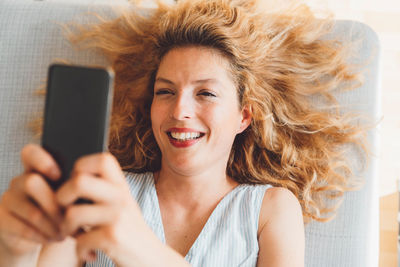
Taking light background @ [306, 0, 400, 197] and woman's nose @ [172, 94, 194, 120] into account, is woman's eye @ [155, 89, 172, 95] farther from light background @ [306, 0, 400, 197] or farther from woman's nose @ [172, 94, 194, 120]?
light background @ [306, 0, 400, 197]

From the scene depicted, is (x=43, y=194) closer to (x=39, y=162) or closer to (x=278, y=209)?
(x=39, y=162)

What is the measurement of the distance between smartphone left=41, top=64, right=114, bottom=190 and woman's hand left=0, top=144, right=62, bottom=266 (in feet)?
0.08

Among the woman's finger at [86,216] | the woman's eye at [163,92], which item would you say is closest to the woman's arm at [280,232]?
the woman's eye at [163,92]

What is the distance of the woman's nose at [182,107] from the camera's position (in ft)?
3.10

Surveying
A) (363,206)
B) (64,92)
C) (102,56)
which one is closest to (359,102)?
(363,206)

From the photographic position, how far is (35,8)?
129cm

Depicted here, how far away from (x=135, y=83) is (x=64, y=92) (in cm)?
74

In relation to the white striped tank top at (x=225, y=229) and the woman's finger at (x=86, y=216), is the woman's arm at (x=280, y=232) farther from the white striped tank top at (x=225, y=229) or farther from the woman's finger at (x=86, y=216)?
the woman's finger at (x=86, y=216)

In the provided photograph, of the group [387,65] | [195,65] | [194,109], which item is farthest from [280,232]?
[387,65]

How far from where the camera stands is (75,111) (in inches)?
21.4

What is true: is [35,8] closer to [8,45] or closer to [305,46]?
[8,45]

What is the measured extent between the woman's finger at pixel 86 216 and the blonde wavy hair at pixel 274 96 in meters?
0.69

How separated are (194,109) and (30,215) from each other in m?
0.53

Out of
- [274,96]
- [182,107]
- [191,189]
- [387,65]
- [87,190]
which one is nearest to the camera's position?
[87,190]
